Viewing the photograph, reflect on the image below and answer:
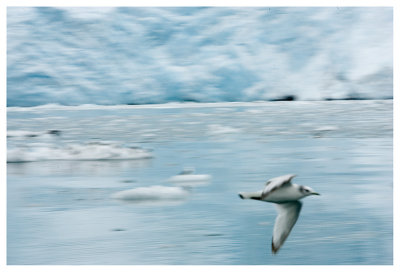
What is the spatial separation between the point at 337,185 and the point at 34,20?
2.24m

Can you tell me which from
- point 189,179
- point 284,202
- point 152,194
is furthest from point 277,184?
point 152,194

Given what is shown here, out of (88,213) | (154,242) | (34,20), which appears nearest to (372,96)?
(154,242)

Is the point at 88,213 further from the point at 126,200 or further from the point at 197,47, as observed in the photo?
the point at 197,47

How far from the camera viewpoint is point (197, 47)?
145 inches

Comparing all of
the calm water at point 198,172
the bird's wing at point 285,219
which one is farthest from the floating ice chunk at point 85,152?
the bird's wing at point 285,219

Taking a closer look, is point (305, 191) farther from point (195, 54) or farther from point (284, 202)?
point (195, 54)

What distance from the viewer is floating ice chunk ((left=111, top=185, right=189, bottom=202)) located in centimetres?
332

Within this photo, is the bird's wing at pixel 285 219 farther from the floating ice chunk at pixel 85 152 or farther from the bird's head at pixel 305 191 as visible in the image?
the floating ice chunk at pixel 85 152

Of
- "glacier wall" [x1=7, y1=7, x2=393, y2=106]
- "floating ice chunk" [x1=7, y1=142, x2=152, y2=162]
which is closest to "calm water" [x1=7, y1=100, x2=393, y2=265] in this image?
"floating ice chunk" [x1=7, y1=142, x2=152, y2=162]

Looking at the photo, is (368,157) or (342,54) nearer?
(368,157)

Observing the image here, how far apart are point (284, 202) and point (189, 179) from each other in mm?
693

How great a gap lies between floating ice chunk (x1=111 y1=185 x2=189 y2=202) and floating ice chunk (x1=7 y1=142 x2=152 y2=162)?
308mm

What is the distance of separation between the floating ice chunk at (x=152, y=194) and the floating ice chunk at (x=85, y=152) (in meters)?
0.31
